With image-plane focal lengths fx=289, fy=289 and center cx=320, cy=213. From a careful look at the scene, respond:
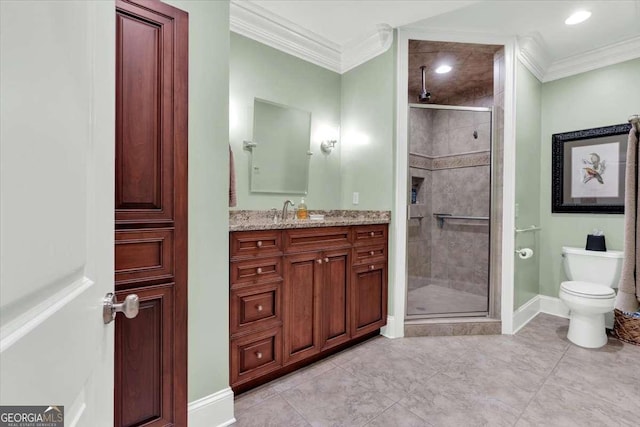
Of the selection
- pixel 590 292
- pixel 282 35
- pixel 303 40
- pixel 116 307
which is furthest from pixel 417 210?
pixel 116 307

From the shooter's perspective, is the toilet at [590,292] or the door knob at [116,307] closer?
the door knob at [116,307]

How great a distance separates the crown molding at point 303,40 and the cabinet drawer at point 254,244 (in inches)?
65.0

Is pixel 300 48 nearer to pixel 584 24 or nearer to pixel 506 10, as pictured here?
pixel 506 10

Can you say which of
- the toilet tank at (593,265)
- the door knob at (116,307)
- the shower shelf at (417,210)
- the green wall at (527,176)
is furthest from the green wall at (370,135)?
the door knob at (116,307)

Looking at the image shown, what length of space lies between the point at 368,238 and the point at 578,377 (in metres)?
1.61

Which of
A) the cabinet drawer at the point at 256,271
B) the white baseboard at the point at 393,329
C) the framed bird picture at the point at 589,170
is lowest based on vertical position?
the white baseboard at the point at 393,329

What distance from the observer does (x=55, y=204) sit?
0.36 metres

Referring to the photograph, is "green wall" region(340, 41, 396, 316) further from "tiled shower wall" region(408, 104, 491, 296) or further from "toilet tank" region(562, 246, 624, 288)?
"toilet tank" region(562, 246, 624, 288)

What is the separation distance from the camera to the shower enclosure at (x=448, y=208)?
3.35 m

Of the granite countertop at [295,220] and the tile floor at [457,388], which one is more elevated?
the granite countertop at [295,220]

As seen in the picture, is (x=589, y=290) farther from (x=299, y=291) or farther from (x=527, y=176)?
(x=299, y=291)

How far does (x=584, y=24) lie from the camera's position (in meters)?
2.36

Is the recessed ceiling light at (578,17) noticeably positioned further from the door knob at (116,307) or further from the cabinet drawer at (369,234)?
the door knob at (116,307)

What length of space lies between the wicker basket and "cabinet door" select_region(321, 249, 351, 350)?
2.31 m
